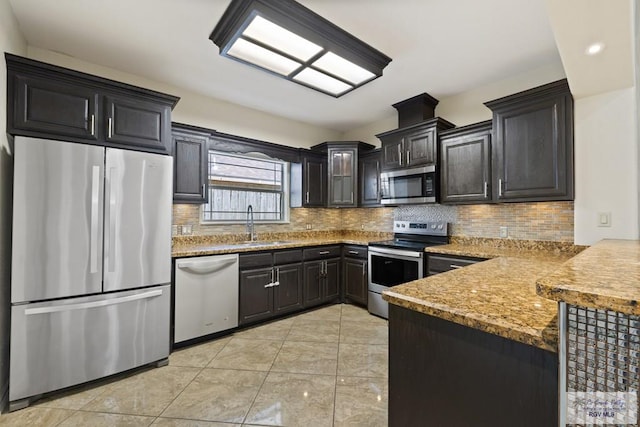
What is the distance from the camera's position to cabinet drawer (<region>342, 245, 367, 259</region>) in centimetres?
390

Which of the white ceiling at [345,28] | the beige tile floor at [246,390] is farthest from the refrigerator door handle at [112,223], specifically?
the white ceiling at [345,28]

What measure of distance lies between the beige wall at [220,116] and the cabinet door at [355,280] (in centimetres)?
209

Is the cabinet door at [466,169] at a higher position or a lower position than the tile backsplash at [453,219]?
higher

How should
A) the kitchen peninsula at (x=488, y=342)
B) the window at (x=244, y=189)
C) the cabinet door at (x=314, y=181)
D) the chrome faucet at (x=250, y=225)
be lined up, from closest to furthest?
the kitchen peninsula at (x=488, y=342), the window at (x=244, y=189), the chrome faucet at (x=250, y=225), the cabinet door at (x=314, y=181)

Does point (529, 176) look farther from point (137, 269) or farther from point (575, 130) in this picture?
point (137, 269)

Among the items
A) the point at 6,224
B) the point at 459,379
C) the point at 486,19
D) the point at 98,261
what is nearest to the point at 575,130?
the point at 486,19

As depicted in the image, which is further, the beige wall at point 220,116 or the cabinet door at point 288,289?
the cabinet door at point 288,289

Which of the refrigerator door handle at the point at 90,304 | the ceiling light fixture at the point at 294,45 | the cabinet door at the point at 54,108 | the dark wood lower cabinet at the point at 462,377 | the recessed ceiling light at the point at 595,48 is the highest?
the ceiling light fixture at the point at 294,45

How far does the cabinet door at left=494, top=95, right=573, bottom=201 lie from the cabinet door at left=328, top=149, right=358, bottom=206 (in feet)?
6.55

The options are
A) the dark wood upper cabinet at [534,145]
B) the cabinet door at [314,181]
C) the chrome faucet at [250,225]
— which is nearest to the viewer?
the dark wood upper cabinet at [534,145]

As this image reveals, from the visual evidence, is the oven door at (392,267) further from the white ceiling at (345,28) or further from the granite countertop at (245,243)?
the white ceiling at (345,28)

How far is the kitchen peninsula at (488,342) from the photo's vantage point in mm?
713

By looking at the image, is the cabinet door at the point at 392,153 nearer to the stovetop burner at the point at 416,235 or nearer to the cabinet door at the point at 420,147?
the cabinet door at the point at 420,147

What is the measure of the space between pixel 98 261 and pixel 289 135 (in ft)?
10.0
